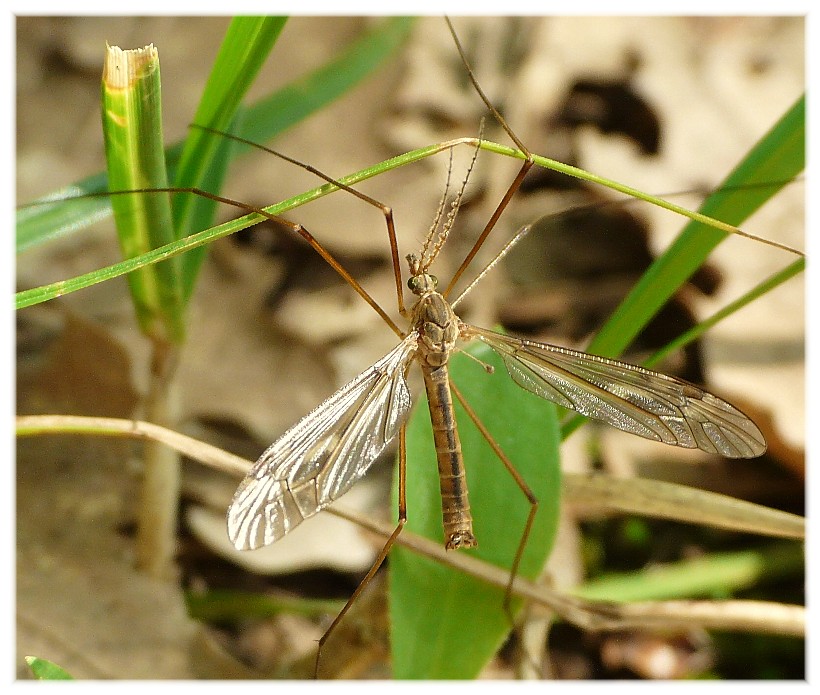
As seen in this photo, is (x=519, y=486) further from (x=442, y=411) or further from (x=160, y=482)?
(x=160, y=482)

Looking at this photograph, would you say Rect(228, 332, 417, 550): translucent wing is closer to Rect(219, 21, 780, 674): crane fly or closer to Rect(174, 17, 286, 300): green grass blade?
Rect(219, 21, 780, 674): crane fly

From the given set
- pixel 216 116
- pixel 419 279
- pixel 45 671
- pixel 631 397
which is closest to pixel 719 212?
pixel 631 397

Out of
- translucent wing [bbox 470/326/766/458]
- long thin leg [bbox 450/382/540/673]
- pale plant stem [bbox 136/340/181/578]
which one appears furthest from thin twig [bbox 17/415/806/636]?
translucent wing [bbox 470/326/766/458]

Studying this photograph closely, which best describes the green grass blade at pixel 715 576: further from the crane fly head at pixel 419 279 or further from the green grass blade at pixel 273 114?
the green grass blade at pixel 273 114

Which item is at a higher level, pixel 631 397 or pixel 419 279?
pixel 419 279

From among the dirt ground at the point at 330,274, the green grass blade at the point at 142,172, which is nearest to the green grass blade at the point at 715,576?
the dirt ground at the point at 330,274

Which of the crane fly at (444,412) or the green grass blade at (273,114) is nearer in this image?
the crane fly at (444,412)
